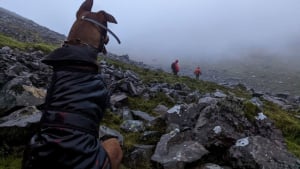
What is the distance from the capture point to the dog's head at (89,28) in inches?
221

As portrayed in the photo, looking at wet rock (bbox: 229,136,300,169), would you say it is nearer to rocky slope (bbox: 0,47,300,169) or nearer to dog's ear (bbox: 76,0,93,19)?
rocky slope (bbox: 0,47,300,169)

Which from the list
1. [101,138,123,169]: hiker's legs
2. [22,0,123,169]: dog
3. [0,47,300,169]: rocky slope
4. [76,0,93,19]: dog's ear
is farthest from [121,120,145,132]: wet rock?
[76,0,93,19]: dog's ear

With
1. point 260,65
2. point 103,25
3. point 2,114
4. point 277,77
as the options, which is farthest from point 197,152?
point 260,65

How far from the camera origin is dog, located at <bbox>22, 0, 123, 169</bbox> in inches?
186

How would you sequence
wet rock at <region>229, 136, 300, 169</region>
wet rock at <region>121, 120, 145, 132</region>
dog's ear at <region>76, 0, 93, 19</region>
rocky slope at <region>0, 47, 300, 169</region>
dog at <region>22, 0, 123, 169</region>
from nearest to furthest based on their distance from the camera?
dog at <region>22, 0, 123, 169</region>
dog's ear at <region>76, 0, 93, 19</region>
wet rock at <region>229, 136, 300, 169</region>
rocky slope at <region>0, 47, 300, 169</region>
wet rock at <region>121, 120, 145, 132</region>

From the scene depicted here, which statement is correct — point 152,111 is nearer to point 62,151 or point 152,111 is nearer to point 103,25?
point 103,25

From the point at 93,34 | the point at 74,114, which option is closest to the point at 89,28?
the point at 93,34

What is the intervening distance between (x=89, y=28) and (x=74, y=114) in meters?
1.38

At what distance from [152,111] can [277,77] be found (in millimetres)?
87674

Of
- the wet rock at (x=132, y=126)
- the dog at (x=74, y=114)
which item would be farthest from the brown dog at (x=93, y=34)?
the wet rock at (x=132, y=126)

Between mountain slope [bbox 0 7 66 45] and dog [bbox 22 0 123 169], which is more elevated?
dog [bbox 22 0 123 169]

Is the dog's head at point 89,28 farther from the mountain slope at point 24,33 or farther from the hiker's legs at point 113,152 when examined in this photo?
the mountain slope at point 24,33

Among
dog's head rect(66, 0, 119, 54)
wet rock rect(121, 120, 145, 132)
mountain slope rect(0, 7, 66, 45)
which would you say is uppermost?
dog's head rect(66, 0, 119, 54)

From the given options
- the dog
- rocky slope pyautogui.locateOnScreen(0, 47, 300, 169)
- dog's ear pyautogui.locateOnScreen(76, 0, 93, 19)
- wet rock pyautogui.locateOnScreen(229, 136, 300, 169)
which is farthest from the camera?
rocky slope pyautogui.locateOnScreen(0, 47, 300, 169)
